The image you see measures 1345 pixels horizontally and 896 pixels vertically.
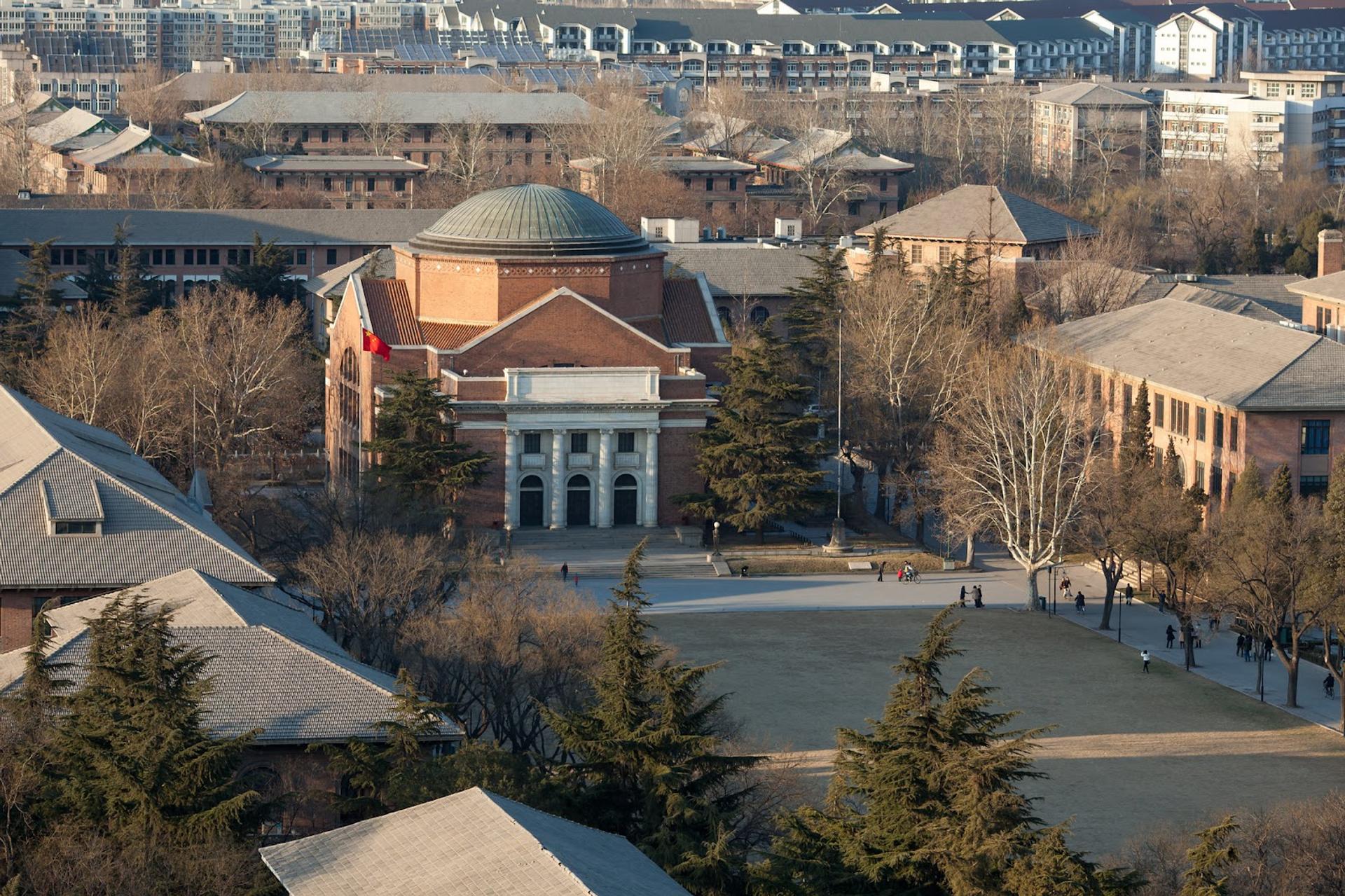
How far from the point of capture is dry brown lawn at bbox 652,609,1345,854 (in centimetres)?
5575

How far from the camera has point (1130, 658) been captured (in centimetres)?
6831

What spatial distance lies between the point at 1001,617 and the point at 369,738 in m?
31.7

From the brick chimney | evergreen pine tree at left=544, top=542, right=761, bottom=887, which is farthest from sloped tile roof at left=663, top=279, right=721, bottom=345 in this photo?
evergreen pine tree at left=544, top=542, right=761, bottom=887

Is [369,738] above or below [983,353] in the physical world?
below

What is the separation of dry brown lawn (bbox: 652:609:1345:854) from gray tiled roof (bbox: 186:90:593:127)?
336 ft

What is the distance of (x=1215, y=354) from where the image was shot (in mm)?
83938

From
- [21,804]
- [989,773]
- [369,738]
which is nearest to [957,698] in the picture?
[989,773]

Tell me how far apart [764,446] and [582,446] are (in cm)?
648

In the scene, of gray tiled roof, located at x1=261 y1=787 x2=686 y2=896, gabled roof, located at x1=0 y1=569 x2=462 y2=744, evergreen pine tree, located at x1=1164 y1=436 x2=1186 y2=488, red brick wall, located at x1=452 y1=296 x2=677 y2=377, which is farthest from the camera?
red brick wall, located at x1=452 y1=296 x2=677 y2=377

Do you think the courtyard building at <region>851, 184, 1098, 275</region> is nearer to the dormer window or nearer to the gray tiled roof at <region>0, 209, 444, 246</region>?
the gray tiled roof at <region>0, 209, 444, 246</region>

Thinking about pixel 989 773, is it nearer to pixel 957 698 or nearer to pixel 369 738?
pixel 957 698

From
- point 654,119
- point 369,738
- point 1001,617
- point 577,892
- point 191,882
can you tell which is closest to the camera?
point 577,892

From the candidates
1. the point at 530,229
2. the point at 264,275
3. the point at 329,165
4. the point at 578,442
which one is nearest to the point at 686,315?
the point at 530,229

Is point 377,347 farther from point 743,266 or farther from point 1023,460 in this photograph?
point 743,266
